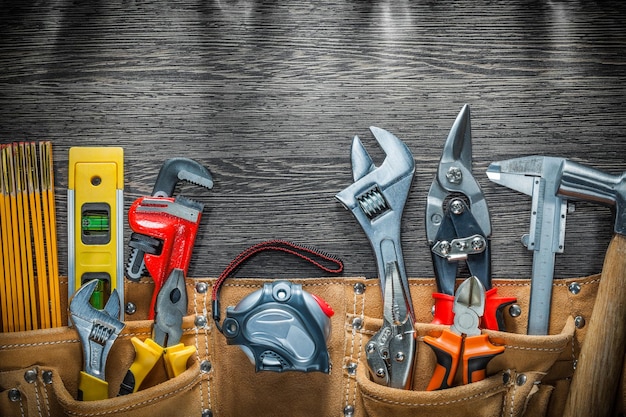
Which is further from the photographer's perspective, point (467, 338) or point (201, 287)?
point (201, 287)

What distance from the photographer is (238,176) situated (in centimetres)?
152

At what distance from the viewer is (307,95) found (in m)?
1.51

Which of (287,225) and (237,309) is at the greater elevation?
(287,225)

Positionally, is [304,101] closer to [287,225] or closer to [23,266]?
[287,225]

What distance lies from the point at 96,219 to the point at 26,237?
163mm

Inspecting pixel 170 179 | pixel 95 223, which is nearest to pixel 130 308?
pixel 95 223

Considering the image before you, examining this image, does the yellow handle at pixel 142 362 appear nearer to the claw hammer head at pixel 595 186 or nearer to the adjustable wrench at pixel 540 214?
the adjustable wrench at pixel 540 214

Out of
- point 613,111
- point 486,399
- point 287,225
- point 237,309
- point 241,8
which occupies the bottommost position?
point 486,399

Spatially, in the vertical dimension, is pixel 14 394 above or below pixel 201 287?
below

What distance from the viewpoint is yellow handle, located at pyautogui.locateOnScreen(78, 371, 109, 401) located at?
1410mm

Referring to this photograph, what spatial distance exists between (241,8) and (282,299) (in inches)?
26.9

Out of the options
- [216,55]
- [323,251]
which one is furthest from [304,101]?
[323,251]

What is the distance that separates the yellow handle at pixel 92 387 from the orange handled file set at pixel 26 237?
157 millimetres

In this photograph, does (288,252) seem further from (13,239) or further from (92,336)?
(13,239)
